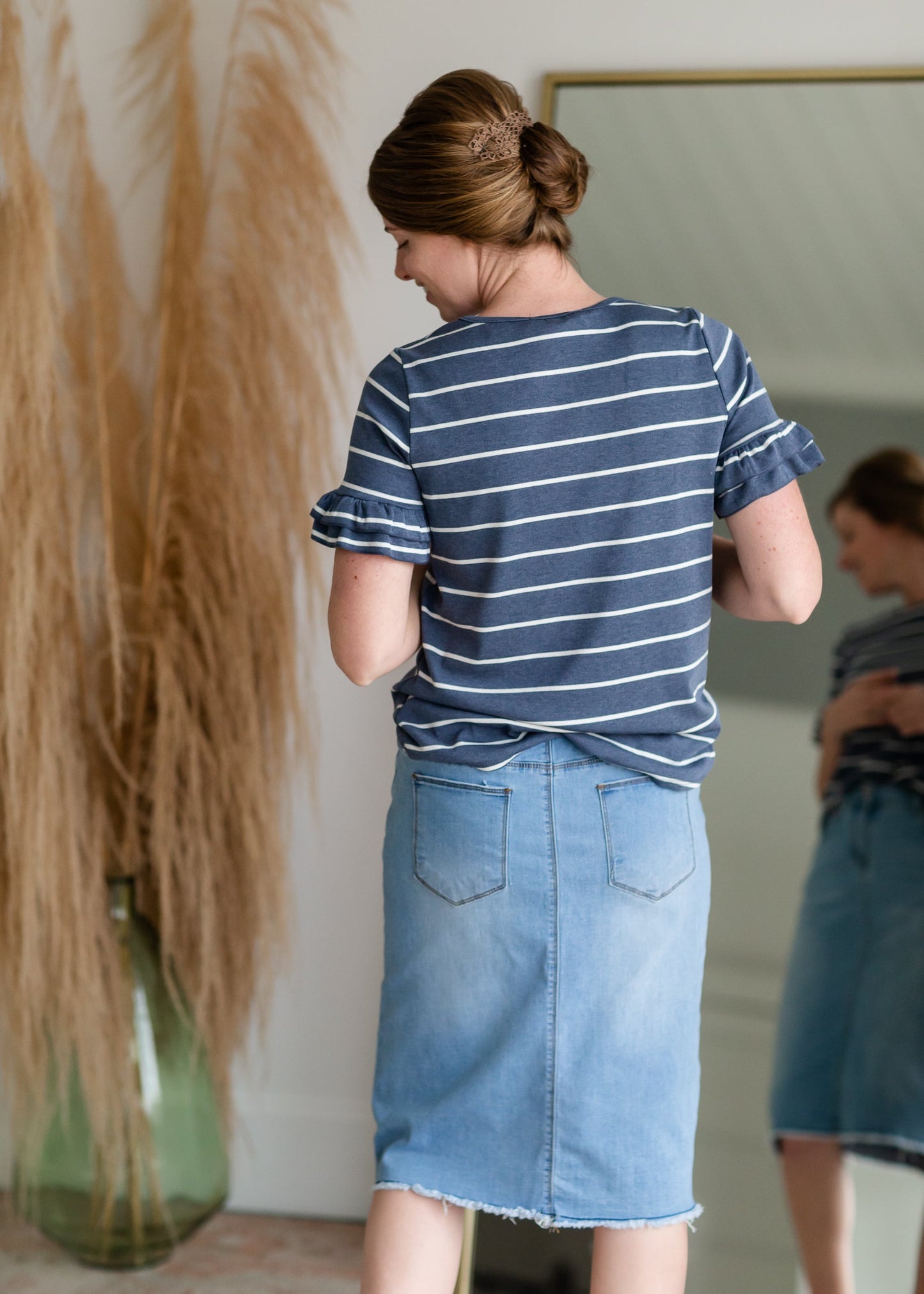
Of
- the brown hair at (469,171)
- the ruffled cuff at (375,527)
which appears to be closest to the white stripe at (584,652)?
the ruffled cuff at (375,527)

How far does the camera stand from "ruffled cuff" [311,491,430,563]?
1.08 metres

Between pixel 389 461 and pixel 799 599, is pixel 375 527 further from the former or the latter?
pixel 799 599

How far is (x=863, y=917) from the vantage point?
1648 millimetres

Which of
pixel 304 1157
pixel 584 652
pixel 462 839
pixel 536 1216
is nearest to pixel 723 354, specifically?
pixel 584 652

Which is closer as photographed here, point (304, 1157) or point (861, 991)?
point (861, 991)

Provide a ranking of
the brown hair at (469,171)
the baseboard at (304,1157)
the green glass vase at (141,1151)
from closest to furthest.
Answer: the brown hair at (469,171) → the green glass vase at (141,1151) → the baseboard at (304,1157)

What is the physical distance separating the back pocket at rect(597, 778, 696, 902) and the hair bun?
566mm

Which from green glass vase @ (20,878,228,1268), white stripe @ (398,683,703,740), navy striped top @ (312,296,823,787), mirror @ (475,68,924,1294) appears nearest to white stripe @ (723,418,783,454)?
navy striped top @ (312,296,823,787)

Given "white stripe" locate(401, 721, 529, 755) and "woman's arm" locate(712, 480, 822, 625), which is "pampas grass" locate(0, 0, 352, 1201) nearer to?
"white stripe" locate(401, 721, 529, 755)

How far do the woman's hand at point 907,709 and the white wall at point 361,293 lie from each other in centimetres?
18

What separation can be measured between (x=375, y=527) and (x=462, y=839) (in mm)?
317

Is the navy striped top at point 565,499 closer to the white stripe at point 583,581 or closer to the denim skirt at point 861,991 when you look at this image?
the white stripe at point 583,581

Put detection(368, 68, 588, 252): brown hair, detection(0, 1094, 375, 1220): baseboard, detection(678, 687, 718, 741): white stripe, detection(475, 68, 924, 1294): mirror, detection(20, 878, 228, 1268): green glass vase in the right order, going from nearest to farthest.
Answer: detection(368, 68, 588, 252): brown hair < detection(678, 687, 718, 741): white stripe < detection(475, 68, 924, 1294): mirror < detection(20, 878, 228, 1268): green glass vase < detection(0, 1094, 375, 1220): baseboard

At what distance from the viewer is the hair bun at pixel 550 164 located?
A: 3.49ft
